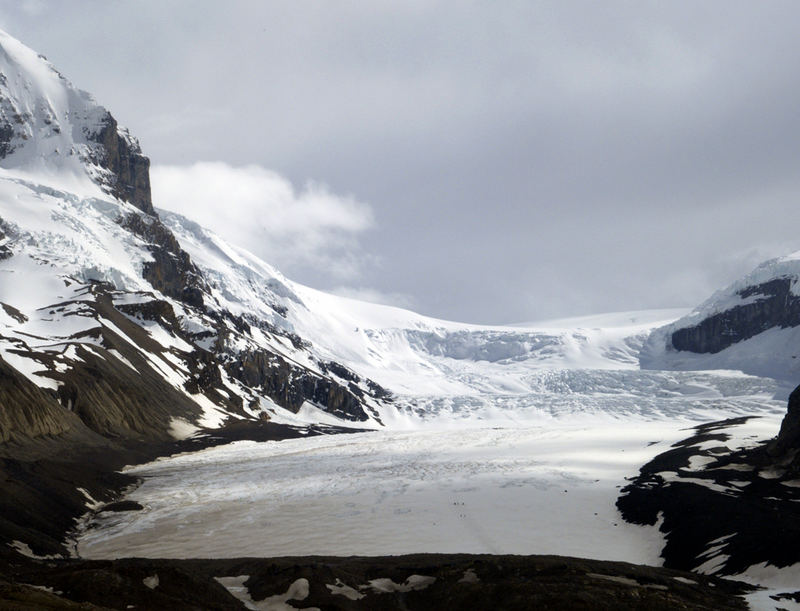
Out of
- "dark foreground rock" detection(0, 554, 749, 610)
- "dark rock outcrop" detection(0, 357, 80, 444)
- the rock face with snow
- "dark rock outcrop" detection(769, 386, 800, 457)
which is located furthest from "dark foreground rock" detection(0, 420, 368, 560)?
"dark rock outcrop" detection(769, 386, 800, 457)

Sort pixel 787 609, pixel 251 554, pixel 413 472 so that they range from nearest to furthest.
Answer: pixel 787 609
pixel 251 554
pixel 413 472

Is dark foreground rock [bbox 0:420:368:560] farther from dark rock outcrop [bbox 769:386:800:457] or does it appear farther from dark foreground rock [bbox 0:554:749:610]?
dark rock outcrop [bbox 769:386:800:457]

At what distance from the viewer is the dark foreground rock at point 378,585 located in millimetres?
18359

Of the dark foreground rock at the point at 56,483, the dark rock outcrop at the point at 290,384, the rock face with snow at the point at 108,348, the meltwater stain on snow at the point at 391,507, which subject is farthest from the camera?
the dark rock outcrop at the point at 290,384

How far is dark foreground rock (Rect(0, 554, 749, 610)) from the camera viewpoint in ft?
60.2

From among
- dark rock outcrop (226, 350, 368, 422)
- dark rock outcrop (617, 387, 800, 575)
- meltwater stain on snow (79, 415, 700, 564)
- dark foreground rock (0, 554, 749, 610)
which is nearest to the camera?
dark foreground rock (0, 554, 749, 610)

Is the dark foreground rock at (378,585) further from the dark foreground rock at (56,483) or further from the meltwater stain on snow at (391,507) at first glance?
the meltwater stain on snow at (391,507)

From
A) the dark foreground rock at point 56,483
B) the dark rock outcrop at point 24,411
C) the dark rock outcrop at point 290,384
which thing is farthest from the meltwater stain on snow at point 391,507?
the dark rock outcrop at point 290,384

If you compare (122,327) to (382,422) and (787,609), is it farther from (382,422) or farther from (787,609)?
(787,609)

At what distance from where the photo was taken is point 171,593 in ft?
63.2

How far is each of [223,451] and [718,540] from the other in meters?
70.7

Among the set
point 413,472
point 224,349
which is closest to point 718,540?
point 413,472

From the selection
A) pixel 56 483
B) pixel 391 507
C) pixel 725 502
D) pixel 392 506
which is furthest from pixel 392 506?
pixel 56 483

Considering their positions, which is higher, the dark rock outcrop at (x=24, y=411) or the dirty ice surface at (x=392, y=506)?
the dark rock outcrop at (x=24, y=411)
